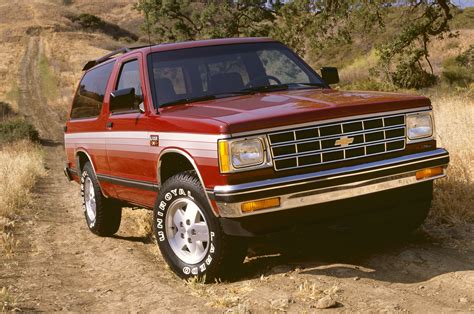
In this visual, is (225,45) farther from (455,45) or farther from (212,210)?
(455,45)

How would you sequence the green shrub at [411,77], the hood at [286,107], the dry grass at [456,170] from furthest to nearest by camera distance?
1. the green shrub at [411,77]
2. the dry grass at [456,170]
3. the hood at [286,107]

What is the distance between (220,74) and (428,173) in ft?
6.52

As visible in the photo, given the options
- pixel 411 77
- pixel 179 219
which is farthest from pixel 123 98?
pixel 411 77

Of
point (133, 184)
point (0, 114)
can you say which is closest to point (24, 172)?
point (133, 184)

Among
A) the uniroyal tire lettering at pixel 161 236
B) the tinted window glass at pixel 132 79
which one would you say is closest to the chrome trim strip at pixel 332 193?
the uniroyal tire lettering at pixel 161 236

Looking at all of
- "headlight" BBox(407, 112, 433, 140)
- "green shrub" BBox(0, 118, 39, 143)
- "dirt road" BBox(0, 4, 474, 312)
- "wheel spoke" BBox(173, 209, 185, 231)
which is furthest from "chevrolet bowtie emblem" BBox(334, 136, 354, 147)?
"green shrub" BBox(0, 118, 39, 143)

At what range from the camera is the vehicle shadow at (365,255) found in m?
4.66

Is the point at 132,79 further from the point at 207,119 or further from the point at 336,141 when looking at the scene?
the point at 336,141

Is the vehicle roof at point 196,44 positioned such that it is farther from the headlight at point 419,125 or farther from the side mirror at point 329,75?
the headlight at point 419,125

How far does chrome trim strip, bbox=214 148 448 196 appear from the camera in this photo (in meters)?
4.14

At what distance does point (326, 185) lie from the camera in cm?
433

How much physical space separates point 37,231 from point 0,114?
23610 millimetres

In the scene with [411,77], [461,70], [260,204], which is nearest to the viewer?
[260,204]

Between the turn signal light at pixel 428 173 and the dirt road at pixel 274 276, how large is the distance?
66cm
